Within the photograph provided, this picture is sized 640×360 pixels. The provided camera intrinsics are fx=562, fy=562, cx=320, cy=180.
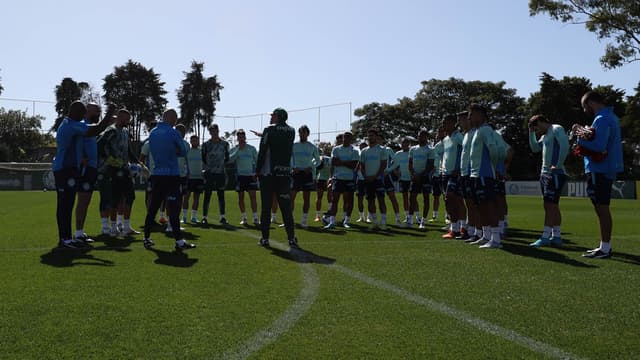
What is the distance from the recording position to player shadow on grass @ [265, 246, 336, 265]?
722 cm

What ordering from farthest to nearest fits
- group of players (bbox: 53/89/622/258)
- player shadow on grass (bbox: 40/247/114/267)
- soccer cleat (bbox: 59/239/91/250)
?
1. group of players (bbox: 53/89/622/258)
2. soccer cleat (bbox: 59/239/91/250)
3. player shadow on grass (bbox: 40/247/114/267)

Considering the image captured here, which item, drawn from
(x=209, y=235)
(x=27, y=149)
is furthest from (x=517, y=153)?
(x=27, y=149)

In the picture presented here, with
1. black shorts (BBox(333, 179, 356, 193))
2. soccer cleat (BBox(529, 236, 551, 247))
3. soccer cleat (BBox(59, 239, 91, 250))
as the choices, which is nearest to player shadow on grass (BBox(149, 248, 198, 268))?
soccer cleat (BBox(59, 239, 91, 250))

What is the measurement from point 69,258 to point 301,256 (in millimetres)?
3016

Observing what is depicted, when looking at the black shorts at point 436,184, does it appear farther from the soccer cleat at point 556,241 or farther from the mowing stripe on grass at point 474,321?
the mowing stripe on grass at point 474,321

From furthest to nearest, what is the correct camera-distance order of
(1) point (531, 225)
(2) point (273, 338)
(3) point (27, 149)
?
(3) point (27, 149) → (1) point (531, 225) → (2) point (273, 338)

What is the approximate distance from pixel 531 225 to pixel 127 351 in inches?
471

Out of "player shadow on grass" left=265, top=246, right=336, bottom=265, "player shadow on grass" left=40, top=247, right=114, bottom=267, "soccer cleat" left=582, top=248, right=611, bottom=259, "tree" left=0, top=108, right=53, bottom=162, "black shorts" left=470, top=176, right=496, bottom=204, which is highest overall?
"tree" left=0, top=108, right=53, bottom=162

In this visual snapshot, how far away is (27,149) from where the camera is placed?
9081 cm

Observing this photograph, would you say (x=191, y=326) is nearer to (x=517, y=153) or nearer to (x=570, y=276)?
(x=570, y=276)

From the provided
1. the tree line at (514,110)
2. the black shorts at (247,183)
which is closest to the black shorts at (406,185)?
the black shorts at (247,183)

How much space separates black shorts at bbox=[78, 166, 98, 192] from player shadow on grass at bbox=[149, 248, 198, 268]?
1.69 m

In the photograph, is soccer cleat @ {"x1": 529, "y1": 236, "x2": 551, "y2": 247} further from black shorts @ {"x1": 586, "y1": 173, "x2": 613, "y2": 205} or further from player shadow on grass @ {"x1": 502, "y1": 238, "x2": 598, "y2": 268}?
black shorts @ {"x1": 586, "y1": 173, "x2": 613, "y2": 205}

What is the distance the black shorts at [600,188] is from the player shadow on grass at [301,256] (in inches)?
144
